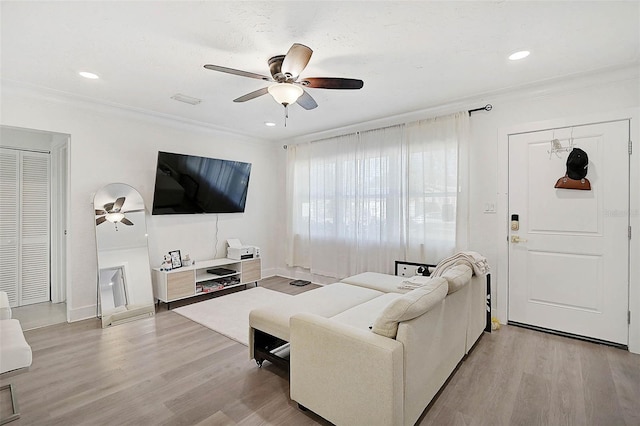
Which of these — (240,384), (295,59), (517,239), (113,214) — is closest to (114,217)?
(113,214)

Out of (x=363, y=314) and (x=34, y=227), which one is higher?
(x=34, y=227)

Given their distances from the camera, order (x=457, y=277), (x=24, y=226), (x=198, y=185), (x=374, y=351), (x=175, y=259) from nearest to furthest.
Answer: (x=374, y=351) < (x=457, y=277) < (x=24, y=226) < (x=175, y=259) < (x=198, y=185)

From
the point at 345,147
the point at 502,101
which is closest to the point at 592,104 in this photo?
the point at 502,101

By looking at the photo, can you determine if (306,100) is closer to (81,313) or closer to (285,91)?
(285,91)

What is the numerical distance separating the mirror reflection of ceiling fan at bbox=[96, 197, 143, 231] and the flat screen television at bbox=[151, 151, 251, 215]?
37 centimetres

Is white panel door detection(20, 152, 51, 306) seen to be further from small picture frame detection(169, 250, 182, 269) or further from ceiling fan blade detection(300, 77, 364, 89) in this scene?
ceiling fan blade detection(300, 77, 364, 89)

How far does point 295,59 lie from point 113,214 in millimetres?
3069

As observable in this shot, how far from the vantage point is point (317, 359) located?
1804 mm

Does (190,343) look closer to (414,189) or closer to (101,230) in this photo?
(101,230)

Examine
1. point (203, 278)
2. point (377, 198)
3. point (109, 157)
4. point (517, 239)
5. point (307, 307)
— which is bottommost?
point (203, 278)

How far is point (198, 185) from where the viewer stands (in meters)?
4.46

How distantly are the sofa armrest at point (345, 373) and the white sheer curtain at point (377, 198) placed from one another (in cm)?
239

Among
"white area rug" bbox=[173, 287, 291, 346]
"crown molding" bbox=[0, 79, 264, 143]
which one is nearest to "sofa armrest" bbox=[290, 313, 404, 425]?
"white area rug" bbox=[173, 287, 291, 346]

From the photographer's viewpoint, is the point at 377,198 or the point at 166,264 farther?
the point at 377,198
